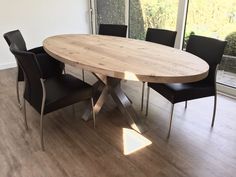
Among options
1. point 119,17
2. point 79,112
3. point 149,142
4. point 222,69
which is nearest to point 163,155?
point 149,142

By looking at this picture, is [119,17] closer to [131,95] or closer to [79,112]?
[131,95]

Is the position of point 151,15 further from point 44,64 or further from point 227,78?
point 44,64

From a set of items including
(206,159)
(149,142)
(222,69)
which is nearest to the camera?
(206,159)

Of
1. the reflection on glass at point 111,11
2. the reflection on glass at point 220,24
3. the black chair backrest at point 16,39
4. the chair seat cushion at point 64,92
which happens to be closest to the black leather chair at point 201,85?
the chair seat cushion at point 64,92

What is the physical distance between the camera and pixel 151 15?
12.9 ft

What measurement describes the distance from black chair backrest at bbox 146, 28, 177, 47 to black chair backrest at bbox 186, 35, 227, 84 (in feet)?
0.81

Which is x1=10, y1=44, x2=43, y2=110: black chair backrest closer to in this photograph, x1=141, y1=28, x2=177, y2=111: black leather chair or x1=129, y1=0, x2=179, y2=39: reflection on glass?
x1=141, y1=28, x2=177, y2=111: black leather chair

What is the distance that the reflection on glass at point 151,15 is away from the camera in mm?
3526

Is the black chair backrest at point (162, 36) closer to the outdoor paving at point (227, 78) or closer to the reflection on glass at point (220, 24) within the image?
the reflection on glass at point (220, 24)

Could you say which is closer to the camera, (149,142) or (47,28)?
(149,142)

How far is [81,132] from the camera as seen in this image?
228cm

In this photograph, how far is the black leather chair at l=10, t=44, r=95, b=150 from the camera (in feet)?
5.64

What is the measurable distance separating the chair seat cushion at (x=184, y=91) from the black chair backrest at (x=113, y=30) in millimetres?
1299

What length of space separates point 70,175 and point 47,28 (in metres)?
3.30
